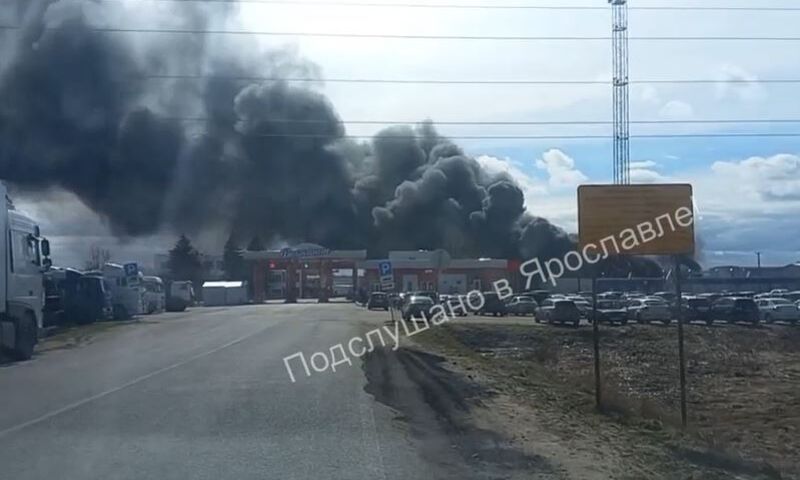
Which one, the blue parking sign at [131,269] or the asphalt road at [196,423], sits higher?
the blue parking sign at [131,269]

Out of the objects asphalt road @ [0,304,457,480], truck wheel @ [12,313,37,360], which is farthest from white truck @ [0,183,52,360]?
asphalt road @ [0,304,457,480]

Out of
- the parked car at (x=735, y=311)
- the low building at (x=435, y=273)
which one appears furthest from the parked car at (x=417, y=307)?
the low building at (x=435, y=273)

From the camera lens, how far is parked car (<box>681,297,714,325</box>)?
5894cm

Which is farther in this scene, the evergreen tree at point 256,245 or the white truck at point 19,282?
the evergreen tree at point 256,245

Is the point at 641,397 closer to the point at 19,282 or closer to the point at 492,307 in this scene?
the point at 19,282

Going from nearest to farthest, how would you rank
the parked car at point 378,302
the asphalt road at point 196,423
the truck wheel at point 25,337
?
1. the asphalt road at point 196,423
2. the truck wheel at point 25,337
3. the parked car at point 378,302

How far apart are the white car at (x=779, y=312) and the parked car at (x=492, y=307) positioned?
15.7 meters

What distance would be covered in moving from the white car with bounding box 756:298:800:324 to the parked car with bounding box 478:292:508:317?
15.7 meters

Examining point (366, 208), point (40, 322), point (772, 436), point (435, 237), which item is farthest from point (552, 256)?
point (772, 436)

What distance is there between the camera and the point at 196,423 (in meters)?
14.6

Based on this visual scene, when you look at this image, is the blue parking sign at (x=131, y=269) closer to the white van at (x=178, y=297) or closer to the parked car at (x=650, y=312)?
the white van at (x=178, y=297)

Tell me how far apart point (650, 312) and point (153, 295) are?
34927mm

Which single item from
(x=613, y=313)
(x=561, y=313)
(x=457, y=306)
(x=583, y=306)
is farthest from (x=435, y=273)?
(x=561, y=313)

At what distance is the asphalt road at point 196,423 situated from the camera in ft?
37.0
